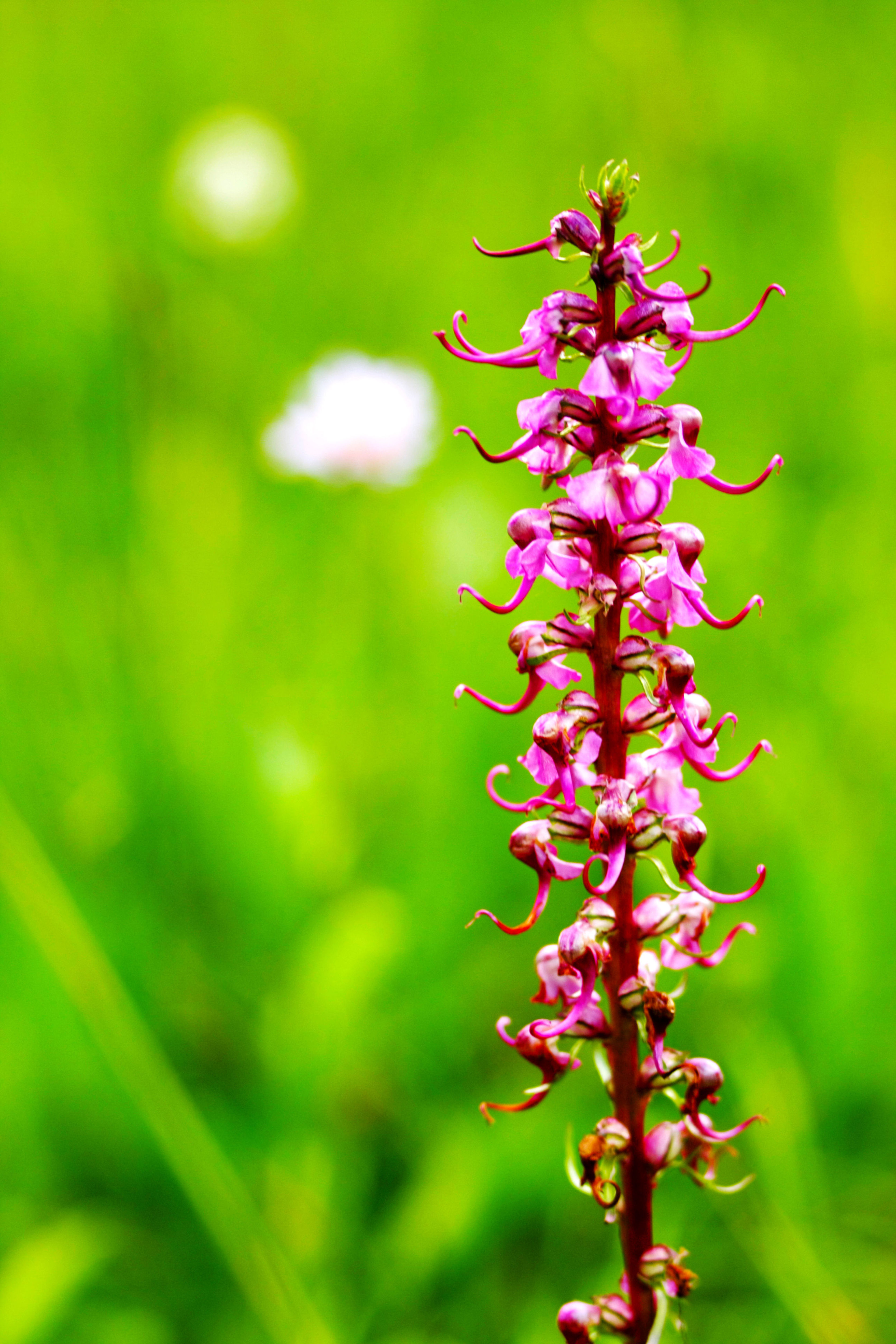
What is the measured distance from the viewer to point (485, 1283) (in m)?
2.82

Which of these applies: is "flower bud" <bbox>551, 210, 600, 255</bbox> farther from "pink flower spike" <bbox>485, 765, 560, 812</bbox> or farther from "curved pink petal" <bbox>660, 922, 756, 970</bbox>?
"curved pink petal" <bbox>660, 922, 756, 970</bbox>

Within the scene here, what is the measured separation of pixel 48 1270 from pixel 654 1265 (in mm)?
1656

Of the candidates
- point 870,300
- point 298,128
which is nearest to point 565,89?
point 298,128

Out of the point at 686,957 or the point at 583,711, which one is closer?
the point at 583,711

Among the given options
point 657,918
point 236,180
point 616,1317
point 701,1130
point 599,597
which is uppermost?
point 236,180

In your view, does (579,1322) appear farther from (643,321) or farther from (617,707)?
(643,321)

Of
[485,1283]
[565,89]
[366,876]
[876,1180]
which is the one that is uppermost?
[565,89]

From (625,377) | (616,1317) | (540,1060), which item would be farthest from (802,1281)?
(625,377)

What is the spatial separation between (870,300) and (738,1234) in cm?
425

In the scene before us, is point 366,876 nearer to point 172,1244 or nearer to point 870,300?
point 172,1244

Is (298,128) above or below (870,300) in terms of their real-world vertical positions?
above

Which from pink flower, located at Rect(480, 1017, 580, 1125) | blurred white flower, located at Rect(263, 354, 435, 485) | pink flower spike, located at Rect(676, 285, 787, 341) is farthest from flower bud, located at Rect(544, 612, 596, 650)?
blurred white flower, located at Rect(263, 354, 435, 485)

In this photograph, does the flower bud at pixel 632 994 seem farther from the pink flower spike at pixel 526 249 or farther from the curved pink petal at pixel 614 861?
the pink flower spike at pixel 526 249

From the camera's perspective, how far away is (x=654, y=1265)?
1.51m
